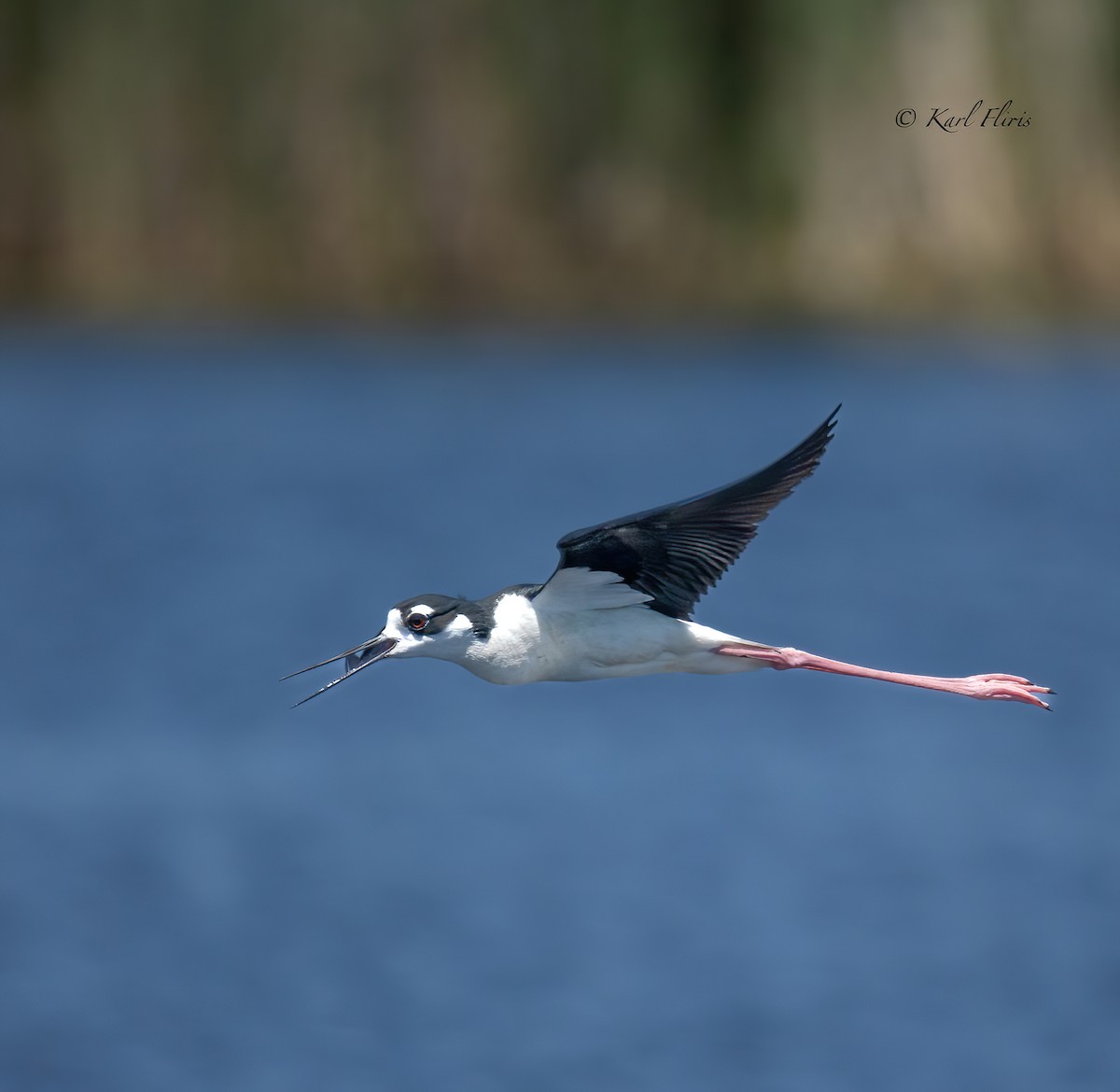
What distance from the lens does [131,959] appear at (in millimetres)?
12156

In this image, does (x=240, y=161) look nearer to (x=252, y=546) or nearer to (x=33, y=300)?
(x=33, y=300)

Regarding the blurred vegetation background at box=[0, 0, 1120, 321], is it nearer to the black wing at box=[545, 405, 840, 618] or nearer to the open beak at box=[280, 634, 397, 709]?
the black wing at box=[545, 405, 840, 618]

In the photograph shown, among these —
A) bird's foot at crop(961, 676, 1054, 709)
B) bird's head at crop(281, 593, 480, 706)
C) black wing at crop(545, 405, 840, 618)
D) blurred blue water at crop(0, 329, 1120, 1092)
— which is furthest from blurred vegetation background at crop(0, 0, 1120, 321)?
bird's head at crop(281, 593, 480, 706)

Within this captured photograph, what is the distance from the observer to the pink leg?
5.51 m

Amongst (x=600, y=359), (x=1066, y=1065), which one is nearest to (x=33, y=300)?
(x=600, y=359)

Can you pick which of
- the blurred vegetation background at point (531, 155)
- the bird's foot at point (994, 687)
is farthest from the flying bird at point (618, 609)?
the blurred vegetation background at point (531, 155)

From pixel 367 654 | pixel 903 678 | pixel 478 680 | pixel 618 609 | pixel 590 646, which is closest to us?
pixel 367 654

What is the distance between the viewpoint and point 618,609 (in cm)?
540

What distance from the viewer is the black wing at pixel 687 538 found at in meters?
5.16

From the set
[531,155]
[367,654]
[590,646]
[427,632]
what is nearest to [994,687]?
[590,646]

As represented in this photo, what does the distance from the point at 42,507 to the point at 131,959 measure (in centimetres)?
808

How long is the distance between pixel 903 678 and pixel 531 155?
1694cm

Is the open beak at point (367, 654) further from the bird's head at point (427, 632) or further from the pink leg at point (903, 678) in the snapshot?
the pink leg at point (903, 678)

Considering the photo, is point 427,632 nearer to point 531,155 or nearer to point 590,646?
point 590,646
